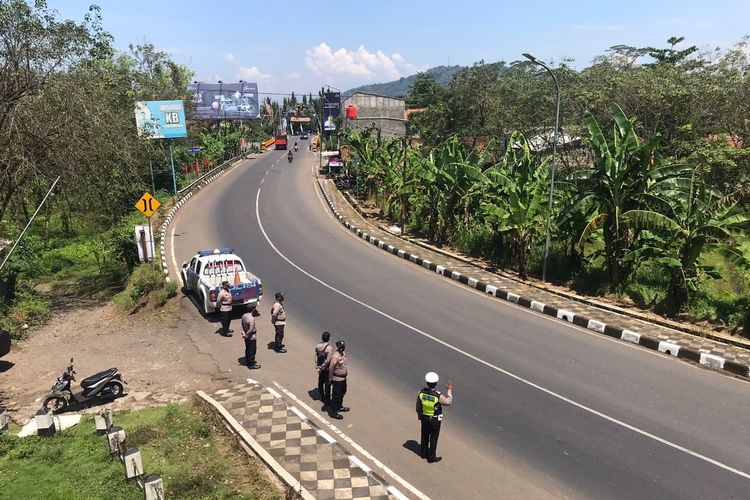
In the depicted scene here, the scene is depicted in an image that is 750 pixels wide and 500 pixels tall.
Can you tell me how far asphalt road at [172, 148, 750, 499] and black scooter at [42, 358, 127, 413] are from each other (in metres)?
2.28

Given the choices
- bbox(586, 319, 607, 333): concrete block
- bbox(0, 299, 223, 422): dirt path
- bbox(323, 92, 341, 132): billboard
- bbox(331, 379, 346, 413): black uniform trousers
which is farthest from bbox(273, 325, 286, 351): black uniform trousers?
bbox(323, 92, 341, 132): billboard

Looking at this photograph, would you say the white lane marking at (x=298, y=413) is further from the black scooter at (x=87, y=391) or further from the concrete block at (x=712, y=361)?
the concrete block at (x=712, y=361)

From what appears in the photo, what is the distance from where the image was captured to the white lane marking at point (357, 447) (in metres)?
7.32

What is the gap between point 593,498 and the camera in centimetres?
706

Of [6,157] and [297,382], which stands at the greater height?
[6,157]

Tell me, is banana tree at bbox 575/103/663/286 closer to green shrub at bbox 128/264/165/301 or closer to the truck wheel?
the truck wheel

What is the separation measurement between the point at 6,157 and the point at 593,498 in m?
18.1

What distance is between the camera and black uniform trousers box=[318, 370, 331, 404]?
9856 mm

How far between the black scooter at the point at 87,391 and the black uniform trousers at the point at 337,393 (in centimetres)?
468

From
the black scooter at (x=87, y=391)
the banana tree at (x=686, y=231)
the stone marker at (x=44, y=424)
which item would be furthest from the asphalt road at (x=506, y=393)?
the stone marker at (x=44, y=424)

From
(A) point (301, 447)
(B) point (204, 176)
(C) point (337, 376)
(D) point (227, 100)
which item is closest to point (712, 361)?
(C) point (337, 376)

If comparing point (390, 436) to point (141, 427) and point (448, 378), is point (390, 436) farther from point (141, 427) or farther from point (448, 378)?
point (141, 427)

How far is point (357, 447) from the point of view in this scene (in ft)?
27.6

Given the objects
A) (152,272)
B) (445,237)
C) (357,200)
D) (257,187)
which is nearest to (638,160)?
(445,237)
